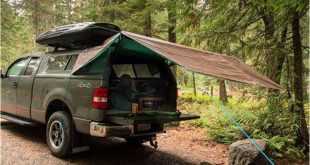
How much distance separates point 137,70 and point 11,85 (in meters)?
3.39

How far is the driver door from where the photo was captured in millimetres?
7082

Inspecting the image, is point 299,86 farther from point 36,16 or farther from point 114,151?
point 36,16

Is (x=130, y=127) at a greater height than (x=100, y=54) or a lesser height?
lesser

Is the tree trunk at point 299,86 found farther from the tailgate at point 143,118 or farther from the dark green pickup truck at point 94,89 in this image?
the tailgate at point 143,118

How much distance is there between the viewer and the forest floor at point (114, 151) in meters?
5.45

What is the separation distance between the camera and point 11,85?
7.26 metres

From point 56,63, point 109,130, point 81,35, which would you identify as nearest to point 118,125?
point 109,130

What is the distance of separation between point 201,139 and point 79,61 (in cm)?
424

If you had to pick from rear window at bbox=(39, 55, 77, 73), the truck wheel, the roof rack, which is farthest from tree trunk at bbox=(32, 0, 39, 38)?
the truck wheel

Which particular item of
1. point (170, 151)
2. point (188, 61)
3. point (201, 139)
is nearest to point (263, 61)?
point (201, 139)

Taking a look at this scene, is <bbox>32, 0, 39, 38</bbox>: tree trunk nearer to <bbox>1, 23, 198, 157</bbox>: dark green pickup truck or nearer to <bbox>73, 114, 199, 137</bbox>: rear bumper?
<bbox>1, 23, 198, 157</bbox>: dark green pickup truck

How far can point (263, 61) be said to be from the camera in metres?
7.10

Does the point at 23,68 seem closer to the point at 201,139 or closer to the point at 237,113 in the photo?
the point at 201,139

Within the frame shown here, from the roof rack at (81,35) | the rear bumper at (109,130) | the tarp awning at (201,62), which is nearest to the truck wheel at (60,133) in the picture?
the rear bumper at (109,130)
